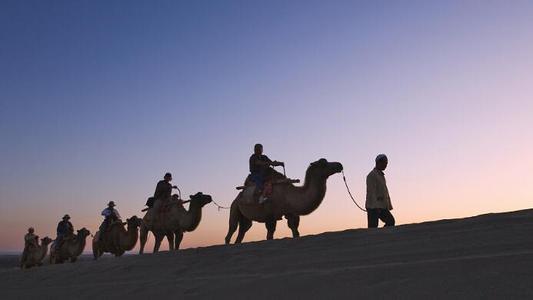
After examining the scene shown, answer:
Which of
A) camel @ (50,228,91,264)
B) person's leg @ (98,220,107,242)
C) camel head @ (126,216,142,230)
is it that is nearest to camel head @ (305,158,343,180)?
camel head @ (126,216,142,230)

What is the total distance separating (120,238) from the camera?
17734 mm

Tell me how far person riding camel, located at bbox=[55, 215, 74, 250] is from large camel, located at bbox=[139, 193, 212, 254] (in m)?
6.11

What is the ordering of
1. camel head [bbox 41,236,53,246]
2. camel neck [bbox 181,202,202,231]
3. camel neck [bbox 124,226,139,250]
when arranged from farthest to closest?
camel head [bbox 41,236,53,246]
camel neck [bbox 124,226,139,250]
camel neck [bbox 181,202,202,231]

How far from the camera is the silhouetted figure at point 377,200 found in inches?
369

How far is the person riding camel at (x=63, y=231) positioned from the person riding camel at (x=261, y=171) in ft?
37.0

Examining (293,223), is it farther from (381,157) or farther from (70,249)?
(70,249)

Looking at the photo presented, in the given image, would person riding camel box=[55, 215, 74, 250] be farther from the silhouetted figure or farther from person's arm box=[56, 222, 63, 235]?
the silhouetted figure

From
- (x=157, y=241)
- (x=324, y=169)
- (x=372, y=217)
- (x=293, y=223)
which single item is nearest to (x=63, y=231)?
(x=157, y=241)

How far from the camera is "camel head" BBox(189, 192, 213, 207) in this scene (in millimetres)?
15781

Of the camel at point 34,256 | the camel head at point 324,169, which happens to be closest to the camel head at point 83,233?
the camel at point 34,256

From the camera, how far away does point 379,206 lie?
30.7ft

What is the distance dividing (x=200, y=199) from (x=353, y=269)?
37.7 feet

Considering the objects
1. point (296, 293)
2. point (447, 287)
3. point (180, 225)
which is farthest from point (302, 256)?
point (180, 225)

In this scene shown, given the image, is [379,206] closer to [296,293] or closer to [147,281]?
[147,281]
